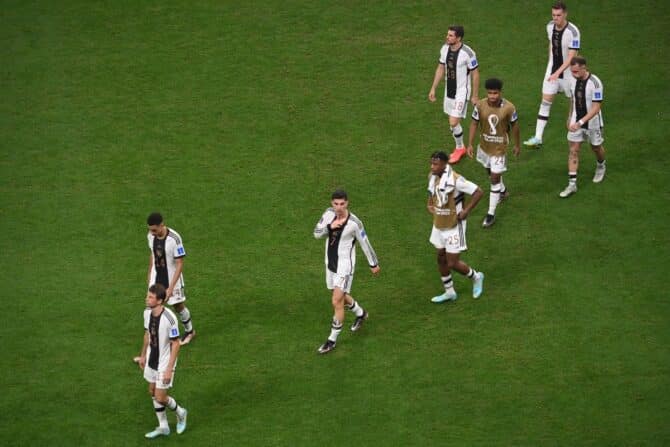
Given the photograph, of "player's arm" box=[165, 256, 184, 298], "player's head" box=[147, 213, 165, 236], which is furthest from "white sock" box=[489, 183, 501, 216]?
"player's head" box=[147, 213, 165, 236]

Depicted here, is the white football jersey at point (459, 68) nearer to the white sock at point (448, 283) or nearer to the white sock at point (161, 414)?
the white sock at point (448, 283)

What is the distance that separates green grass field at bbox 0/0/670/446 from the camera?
44.3 ft

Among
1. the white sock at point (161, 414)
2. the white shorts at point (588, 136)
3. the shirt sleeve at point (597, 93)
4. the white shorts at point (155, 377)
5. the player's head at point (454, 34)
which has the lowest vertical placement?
the white sock at point (161, 414)

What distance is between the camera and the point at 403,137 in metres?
18.9

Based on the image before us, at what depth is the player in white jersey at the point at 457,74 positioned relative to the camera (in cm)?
1712

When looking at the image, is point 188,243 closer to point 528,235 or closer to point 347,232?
point 347,232

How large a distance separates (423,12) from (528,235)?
7599 mm

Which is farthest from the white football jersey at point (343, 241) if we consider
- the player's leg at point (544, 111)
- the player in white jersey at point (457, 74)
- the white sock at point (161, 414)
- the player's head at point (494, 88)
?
the player's leg at point (544, 111)

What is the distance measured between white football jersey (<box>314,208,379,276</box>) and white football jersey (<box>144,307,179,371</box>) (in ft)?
7.58

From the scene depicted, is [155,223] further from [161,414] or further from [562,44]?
[562,44]

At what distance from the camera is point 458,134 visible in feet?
A: 58.8

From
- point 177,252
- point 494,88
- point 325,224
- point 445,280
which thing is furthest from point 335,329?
point 494,88

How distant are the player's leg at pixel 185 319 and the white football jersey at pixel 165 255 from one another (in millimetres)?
332

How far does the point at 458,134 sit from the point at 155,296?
713 centimetres
